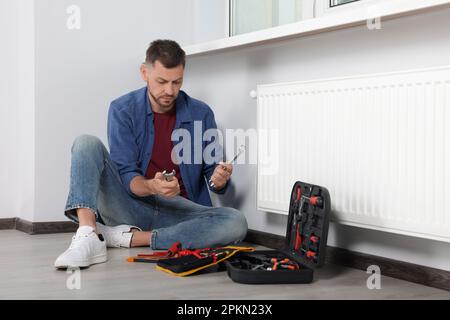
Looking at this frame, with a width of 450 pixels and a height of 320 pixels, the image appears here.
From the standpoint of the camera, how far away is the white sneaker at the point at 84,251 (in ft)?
6.46

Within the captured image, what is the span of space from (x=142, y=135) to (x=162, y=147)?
9 centimetres

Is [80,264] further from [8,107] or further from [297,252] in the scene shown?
[8,107]

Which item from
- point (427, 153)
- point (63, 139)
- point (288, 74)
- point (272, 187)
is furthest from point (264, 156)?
point (63, 139)

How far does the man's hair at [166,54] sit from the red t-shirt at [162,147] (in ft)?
0.75

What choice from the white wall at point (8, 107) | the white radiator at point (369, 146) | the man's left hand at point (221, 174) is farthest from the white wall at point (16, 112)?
the white radiator at point (369, 146)

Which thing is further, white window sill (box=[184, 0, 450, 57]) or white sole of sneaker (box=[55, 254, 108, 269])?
white sole of sneaker (box=[55, 254, 108, 269])

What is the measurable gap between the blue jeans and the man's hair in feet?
1.11

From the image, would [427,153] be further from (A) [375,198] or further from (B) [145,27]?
(B) [145,27]

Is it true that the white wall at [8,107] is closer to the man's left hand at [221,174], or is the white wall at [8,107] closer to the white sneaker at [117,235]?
the white sneaker at [117,235]

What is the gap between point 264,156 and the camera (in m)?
2.38

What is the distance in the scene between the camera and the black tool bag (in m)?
1.81

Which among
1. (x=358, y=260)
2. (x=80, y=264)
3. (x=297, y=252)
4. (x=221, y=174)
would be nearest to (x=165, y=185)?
(x=221, y=174)

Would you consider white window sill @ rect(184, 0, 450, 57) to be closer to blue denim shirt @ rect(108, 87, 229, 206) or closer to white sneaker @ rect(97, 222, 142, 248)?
blue denim shirt @ rect(108, 87, 229, 206)

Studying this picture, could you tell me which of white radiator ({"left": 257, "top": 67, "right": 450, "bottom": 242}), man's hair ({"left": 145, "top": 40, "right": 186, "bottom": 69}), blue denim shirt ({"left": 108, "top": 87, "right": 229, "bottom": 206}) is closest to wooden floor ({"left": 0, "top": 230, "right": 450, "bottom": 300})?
white radiator ({"left": 257, "top": 67, "right": 450, "bottom": 242})
